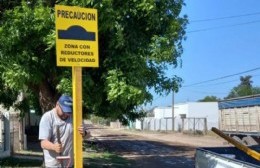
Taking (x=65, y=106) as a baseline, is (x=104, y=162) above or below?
below

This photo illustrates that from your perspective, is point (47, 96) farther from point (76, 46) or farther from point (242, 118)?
point (76, 46)

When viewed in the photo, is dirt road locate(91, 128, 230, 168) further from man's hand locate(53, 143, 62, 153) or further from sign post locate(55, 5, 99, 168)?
sign post locate(55, 5, 99, 168)

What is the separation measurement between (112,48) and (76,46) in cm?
628

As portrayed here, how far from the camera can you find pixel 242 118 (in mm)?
20047

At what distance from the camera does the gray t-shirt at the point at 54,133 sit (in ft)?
23.6

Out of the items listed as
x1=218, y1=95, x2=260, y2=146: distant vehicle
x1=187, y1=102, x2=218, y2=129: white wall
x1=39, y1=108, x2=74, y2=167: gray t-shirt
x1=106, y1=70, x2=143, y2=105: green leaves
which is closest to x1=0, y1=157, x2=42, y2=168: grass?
x1=106, y1=70, x2=143, y2=105: green leaves

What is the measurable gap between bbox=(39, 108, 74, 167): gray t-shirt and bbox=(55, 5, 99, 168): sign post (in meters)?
0.48

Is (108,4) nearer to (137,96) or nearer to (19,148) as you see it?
(137,96)

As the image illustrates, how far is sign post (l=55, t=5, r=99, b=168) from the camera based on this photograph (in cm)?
680

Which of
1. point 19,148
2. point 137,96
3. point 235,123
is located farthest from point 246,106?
point 19,148

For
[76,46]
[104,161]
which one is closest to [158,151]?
[104,161]

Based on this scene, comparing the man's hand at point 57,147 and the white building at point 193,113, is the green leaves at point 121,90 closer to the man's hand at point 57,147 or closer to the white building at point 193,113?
the man's hand at point 57,147

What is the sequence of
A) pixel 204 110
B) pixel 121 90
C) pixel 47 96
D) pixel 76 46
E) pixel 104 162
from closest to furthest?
pixel 76 46 < pixel 121 90 < pixel 47 96 < pixel 104 162 < pixel 204 110

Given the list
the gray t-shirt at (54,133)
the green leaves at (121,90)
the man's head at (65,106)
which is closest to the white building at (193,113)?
the green leaves at (121,90)
